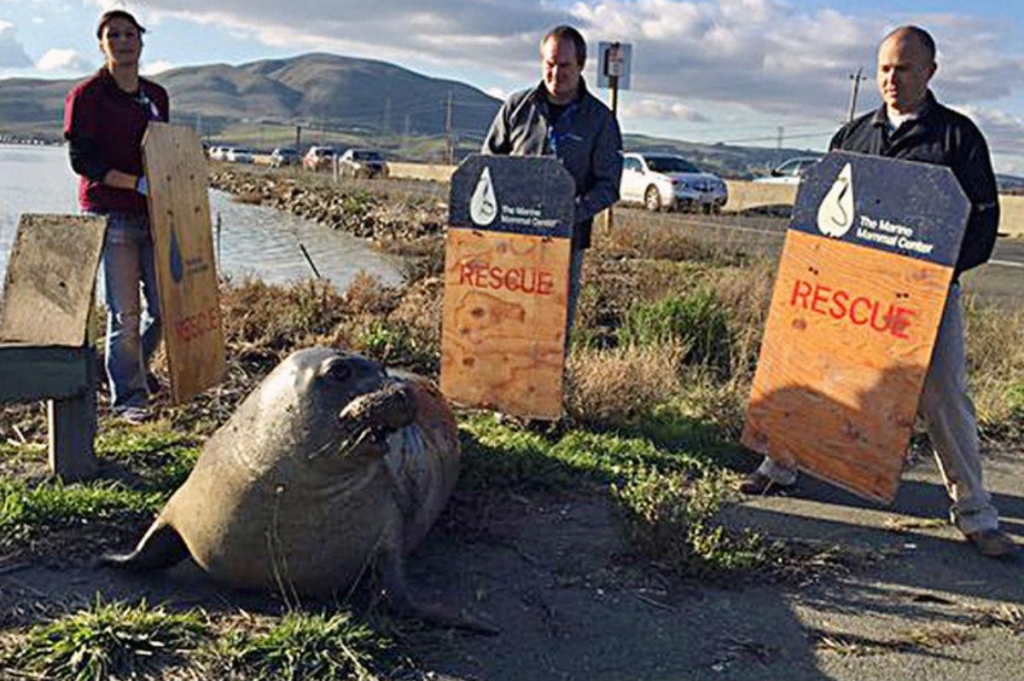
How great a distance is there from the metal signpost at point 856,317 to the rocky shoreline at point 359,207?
1261 cm

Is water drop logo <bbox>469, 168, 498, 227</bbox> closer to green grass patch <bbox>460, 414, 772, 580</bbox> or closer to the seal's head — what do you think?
green grass patch <bbox>460, 414, 772, 580</bbox>

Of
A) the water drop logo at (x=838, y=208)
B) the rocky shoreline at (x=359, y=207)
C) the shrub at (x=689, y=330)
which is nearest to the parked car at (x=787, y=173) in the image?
the rocky shoreline at (x=359, y=207)

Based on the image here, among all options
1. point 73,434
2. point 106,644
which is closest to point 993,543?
point 106,644

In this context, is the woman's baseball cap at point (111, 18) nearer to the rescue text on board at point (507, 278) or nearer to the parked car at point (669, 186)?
the rescue text on board at point (507, 278)

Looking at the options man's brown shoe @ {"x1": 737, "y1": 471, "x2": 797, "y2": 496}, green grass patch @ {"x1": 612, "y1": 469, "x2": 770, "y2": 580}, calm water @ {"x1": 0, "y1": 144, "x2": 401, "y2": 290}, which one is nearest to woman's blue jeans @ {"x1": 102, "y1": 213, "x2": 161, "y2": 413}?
green grass patch @ {"x1": 612, "y1": 469, "x2": 770, "y2": 580}

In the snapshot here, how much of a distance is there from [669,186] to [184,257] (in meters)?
22.1

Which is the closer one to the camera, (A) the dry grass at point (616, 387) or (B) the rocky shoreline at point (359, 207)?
(A) the dry grass at point (616, 387)

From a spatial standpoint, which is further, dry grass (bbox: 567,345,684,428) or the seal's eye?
dry grass (bbox: 567,345,684,428)

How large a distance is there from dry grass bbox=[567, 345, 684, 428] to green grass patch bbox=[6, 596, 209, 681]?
327 cm

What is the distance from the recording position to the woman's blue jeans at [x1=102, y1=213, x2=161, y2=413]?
237 inches

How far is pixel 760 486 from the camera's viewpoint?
5.50 m

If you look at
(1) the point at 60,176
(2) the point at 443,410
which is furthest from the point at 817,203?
(1) the point at 60,176

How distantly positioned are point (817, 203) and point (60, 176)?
38.9m

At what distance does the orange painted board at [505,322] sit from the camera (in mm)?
6070
